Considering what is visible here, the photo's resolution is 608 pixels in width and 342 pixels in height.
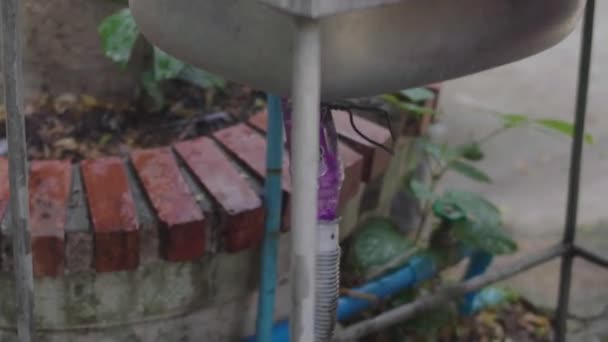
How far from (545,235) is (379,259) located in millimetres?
769

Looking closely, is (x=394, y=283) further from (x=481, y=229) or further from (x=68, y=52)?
(x=68, y=52)

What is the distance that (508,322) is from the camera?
67.5 inches

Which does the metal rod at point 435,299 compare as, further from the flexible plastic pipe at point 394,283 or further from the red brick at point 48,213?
the red brick at point 48,213

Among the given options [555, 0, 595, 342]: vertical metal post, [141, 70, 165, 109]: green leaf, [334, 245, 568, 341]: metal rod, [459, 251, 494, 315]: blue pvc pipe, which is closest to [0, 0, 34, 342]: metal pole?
[334, 245, 568, 341]: metal rod

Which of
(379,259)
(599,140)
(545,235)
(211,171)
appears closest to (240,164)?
(211,171)

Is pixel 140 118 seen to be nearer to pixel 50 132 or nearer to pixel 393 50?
pixel 50 132

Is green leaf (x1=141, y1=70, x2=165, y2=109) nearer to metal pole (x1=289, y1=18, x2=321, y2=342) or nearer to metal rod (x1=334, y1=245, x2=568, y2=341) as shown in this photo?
metal rod (x1=334, y1=245, x2=568, y2=341)

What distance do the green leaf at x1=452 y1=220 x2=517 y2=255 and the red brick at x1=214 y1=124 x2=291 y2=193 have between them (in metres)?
0.34

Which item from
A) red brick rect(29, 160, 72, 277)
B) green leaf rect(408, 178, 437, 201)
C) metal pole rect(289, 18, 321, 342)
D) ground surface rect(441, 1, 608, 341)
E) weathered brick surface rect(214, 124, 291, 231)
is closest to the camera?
metal pole rect(289, 18, 321, 342)

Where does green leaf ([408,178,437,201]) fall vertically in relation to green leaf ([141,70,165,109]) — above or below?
below

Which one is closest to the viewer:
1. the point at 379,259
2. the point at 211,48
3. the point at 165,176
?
the point at 211,48

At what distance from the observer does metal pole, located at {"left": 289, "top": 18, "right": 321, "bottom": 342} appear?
0.59 m

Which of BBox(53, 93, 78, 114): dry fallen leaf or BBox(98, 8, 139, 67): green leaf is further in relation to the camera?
BBox(53, 93, 78, 114): dry fallen leaf

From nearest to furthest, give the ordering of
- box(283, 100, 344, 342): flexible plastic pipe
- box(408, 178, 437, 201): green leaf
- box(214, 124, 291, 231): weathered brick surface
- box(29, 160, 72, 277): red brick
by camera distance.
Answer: box(283, 100, 344, 342): flexible plastic pipe
box(29, 160, 72, 277): red brick
box(214, 124, 291, 231): weathered brick surface
box(408, 178, 437, 201): green leaf
